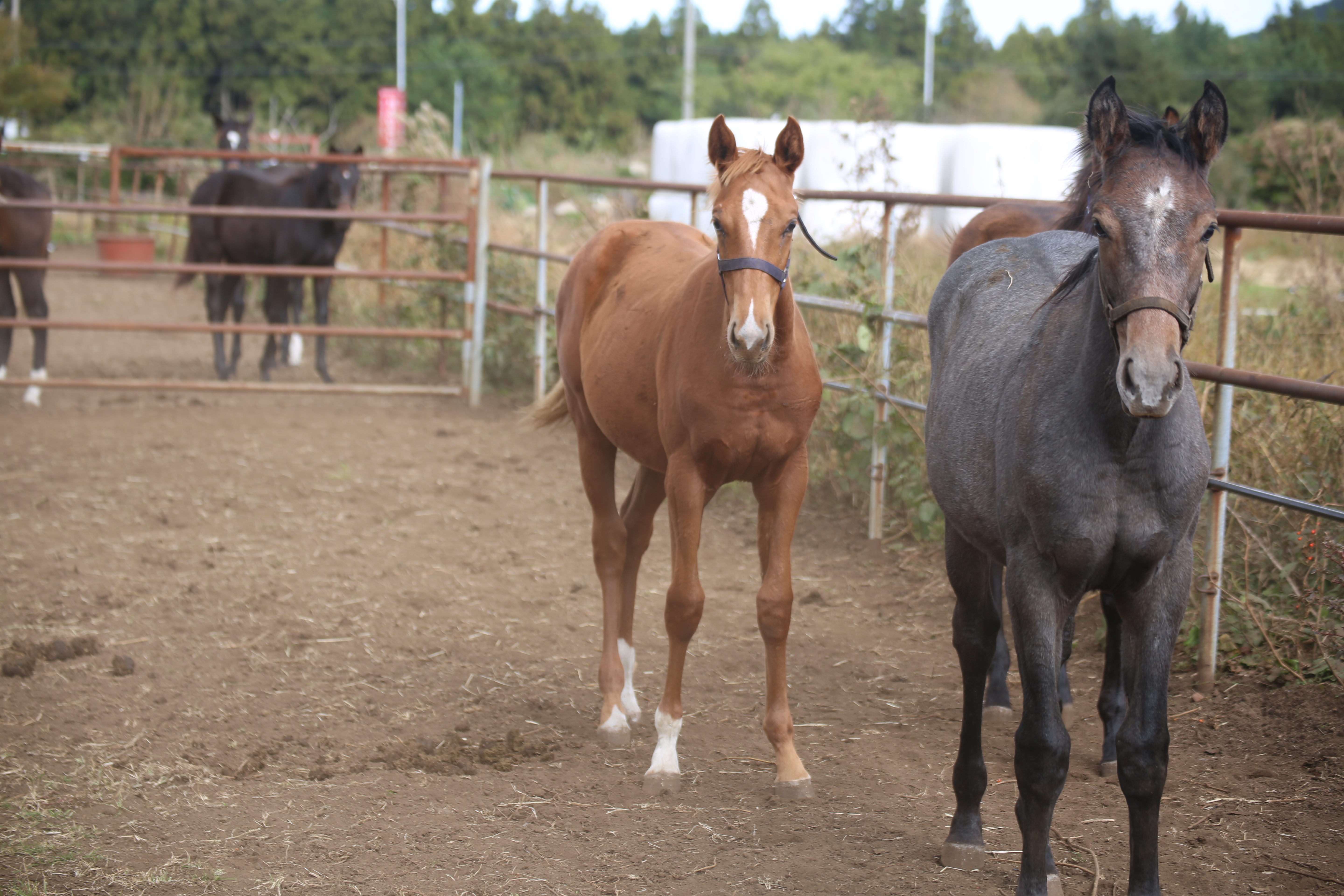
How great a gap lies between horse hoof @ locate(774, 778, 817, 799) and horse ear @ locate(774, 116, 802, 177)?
163cm

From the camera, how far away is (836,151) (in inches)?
643

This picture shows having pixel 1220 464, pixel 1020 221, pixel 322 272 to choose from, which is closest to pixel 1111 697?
pixel 1220 464

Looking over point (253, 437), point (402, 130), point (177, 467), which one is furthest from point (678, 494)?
point (402, 130)

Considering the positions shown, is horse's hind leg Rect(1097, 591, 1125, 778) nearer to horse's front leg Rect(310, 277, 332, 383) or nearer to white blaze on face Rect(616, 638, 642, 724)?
white blaze on face Rect(616, 638, 642, 724)

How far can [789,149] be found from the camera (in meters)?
2.92

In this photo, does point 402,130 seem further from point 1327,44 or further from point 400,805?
point 1327,44

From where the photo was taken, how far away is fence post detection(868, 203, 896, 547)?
199 inches

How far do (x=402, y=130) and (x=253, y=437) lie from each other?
6455 millimetres

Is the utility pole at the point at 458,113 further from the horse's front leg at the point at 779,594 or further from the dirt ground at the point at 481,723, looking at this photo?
the horse's front leg at the point at 779,594

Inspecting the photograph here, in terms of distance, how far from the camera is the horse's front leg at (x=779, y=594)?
303 centimetres

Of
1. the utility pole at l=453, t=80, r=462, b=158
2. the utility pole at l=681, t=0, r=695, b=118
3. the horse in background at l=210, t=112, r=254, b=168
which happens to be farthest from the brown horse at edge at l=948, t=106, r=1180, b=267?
the utility pole at l=453, t=80, r=462, b=158

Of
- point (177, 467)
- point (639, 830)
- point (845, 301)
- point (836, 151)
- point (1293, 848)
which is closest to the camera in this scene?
point (1293, 848)

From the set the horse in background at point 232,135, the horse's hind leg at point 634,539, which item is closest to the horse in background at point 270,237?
the horse in background at point 232,135

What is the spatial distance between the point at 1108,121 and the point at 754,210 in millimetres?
932
